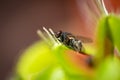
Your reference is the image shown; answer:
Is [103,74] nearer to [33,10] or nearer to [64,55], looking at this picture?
[64,55]

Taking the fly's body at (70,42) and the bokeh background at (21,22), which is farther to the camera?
the bokeh background at (21,22)

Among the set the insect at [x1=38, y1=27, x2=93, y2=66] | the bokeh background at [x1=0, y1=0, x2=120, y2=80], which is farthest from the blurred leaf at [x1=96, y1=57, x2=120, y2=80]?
the bokeh background at [x1=0, y1=0, x2=120, y2=80]

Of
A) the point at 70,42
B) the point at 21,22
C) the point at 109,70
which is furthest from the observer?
the point at 21,22

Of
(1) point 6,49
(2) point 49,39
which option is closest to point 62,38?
(2) point 49,39

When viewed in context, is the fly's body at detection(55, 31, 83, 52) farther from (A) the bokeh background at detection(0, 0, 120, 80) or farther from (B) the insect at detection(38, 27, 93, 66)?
(A) the bokeh background at detection(0, 0, 120, 80)

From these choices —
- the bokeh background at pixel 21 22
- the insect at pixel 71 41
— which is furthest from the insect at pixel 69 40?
the bokeh background at pixel 21 22

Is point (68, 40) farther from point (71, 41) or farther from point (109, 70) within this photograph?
point (109, 70)

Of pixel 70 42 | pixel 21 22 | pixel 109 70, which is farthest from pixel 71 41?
pixel 21 22

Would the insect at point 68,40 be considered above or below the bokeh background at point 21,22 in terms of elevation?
above

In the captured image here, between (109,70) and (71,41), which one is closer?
(109,70)

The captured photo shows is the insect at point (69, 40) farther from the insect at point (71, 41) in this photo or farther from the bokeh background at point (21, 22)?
the bokeh background at point (21, 22)

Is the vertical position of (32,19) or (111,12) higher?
(111,12)
